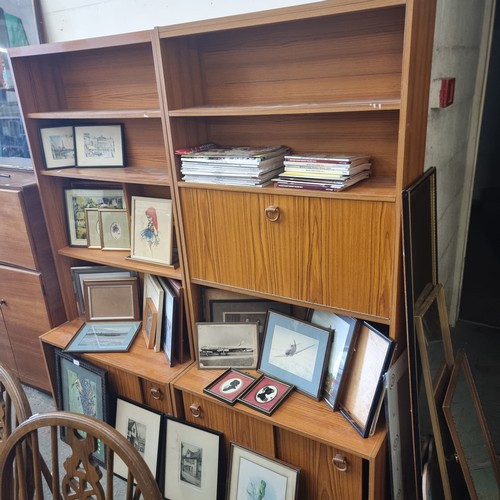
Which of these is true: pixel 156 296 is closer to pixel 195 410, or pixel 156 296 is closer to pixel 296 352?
pixel 195 410

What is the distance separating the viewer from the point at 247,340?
1742 mm

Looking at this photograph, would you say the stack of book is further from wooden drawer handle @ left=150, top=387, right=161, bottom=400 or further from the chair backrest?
wooden drawer handle @ left=150, top=387, right=161, bottom=400

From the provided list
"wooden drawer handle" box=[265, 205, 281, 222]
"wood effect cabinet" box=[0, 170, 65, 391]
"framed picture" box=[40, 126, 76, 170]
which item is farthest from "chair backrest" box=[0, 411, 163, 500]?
"framed picture" box=[40, 126, 76, 170]

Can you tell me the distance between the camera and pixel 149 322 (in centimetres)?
200

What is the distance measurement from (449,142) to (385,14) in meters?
0.79

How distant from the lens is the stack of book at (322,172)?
1.30 m

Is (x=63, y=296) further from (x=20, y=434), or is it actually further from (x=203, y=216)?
(x=20, y=434)

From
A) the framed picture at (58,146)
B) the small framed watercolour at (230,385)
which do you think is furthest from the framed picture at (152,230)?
the small framed watercolour at (230,385)

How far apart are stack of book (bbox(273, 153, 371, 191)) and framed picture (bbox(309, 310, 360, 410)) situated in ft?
1.48

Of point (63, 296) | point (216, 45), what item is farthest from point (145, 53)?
point (63, 296)

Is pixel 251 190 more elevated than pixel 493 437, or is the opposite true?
pixel 251 190

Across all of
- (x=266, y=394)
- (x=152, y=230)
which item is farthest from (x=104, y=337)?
(x=266, y=394)

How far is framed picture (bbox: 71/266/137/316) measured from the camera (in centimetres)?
210

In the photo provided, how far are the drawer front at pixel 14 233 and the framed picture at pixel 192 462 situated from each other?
1.05m
